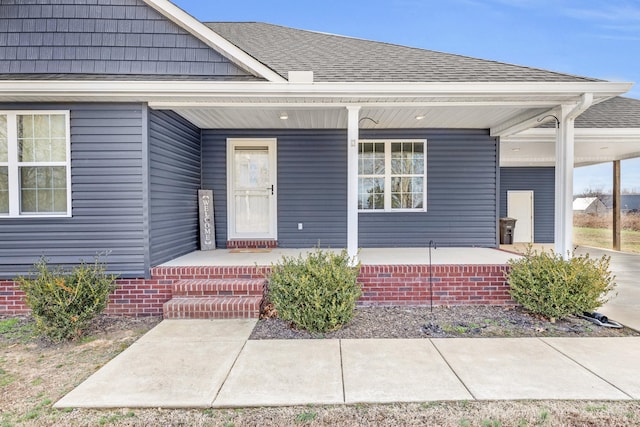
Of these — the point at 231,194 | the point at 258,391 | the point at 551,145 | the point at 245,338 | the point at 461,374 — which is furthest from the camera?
the point at 551,145

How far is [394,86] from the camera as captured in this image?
4496 mm

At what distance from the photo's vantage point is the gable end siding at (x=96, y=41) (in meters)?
4.72

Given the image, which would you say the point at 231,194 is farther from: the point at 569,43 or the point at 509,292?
the point at 569,43

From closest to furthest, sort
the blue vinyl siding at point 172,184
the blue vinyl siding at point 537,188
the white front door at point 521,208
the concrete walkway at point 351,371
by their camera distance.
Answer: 1. the concrete walkway at point 351,371
2. the blue vinyl siding at point 172,184
3. the blue vinyl siding at point 537,188
4. the white front door at point 521,208

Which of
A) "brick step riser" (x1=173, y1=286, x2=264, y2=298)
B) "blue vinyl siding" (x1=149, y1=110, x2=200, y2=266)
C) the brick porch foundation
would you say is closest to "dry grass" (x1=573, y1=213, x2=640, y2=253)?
the brick porch foundation

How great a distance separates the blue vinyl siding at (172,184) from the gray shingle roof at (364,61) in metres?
1.61

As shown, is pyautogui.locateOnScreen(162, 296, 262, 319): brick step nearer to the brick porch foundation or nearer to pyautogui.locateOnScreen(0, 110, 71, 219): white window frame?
the brick porch foundation

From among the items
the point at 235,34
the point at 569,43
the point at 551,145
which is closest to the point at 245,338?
the point at 235,34

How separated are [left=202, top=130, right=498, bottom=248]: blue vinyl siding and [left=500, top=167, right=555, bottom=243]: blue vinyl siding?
5.02 m

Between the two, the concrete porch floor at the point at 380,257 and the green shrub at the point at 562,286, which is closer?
the green shrub at the point at 562,286

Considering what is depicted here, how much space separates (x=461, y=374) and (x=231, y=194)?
16.7ft

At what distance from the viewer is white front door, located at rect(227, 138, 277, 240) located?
6.80 m

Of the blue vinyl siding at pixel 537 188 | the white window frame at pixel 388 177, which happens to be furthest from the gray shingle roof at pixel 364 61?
the blue vinyl siding at pixel 537 188

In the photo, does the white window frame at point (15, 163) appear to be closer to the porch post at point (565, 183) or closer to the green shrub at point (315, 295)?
the green shrub at point (315, 295)
